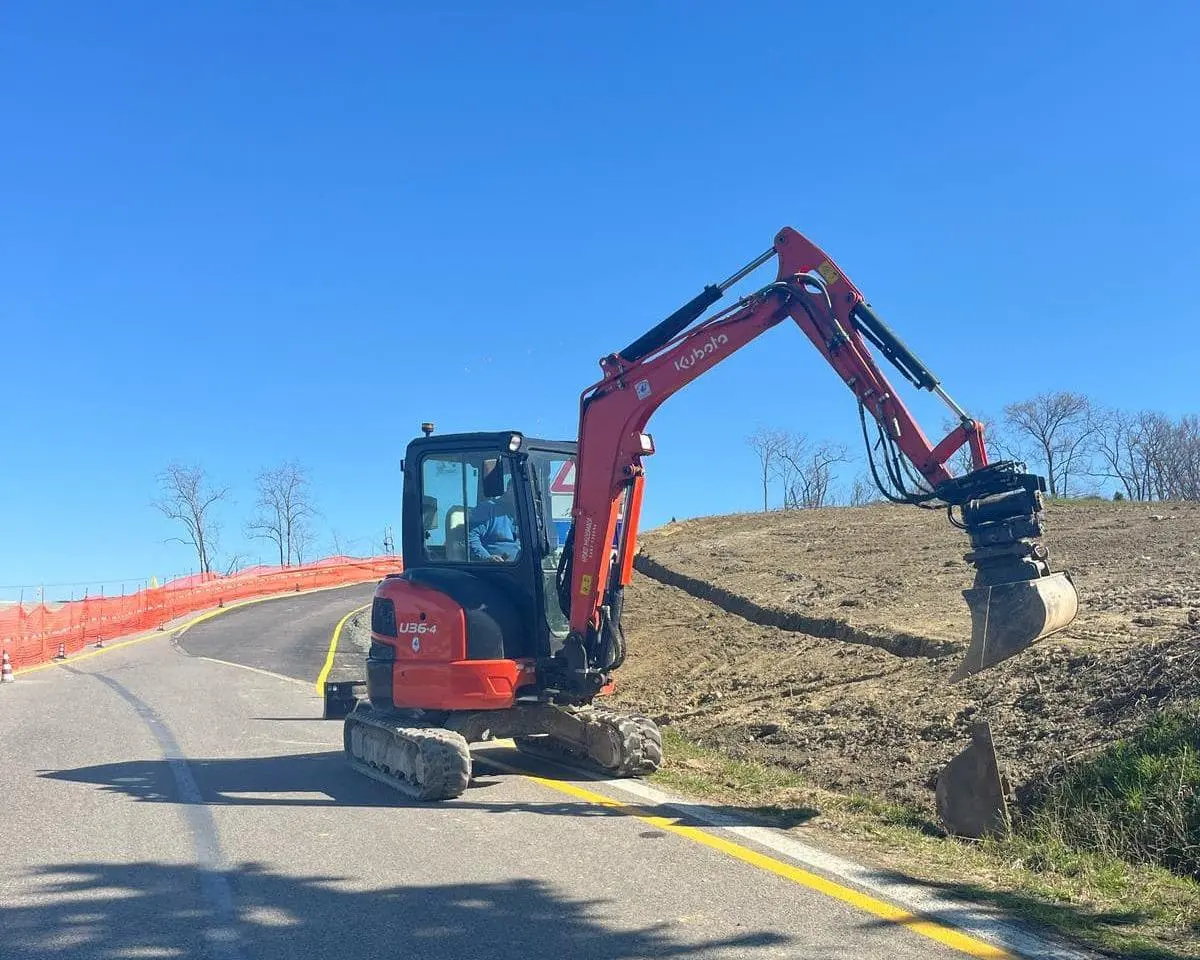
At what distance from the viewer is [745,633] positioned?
1568cm

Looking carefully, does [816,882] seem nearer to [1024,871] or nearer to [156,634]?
[1024,871]

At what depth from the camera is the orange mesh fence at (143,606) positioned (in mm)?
26453

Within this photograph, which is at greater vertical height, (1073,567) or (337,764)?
(1073,567)

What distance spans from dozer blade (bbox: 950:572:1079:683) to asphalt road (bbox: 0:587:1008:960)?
2.00 meters

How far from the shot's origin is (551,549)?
9375mm

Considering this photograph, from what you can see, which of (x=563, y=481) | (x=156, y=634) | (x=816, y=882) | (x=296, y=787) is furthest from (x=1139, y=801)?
(x=156, y=634)

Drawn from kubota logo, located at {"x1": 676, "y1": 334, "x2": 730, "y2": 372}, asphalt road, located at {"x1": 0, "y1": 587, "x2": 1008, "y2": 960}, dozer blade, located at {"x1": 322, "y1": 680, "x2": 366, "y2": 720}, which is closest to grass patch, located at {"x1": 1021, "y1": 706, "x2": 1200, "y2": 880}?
asphalt road, located at {"x1": 0, "y1": 587, "x2": 1008, "y2": 960}

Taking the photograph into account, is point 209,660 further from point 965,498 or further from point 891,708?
point 965,498

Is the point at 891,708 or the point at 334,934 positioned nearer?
the point at 334,934

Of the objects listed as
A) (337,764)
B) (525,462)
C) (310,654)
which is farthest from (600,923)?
(310,654)

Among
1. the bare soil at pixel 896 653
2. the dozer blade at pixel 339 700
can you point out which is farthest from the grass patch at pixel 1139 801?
the dozer blade at pixel 339 700

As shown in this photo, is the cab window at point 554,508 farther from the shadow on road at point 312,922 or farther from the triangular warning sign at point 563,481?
the shadow on road at point 312,922

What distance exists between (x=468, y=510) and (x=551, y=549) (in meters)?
0.86

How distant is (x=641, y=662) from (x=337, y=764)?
6528 mm
